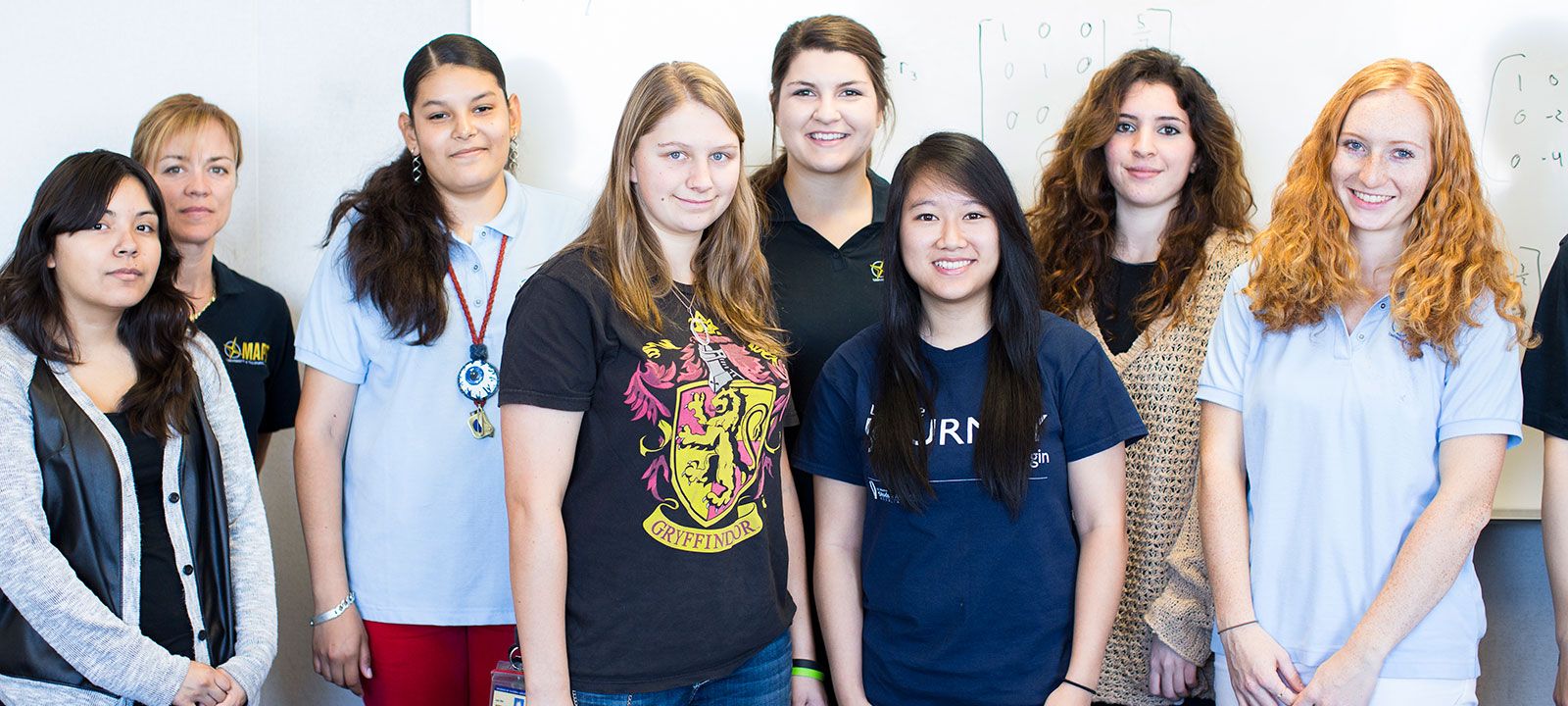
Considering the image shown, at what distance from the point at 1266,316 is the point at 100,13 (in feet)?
9.09

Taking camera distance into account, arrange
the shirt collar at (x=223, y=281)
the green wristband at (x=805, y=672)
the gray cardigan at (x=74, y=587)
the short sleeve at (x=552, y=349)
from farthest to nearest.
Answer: the shirt collar at (x=223, y=281) → the green wristband at (x=805, y=672) → the gray cardigan at (x=74, y=587) → the short sleeve at (x=552, y=349)

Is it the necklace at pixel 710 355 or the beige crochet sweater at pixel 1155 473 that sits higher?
the necklace at pixel 710 355

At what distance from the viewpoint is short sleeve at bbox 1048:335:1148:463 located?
61.8 inches

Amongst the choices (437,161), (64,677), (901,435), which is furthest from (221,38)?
(901,435)

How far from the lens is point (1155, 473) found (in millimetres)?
1854

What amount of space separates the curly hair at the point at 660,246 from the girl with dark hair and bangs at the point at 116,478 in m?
0.85

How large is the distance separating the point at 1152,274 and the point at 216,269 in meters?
2.02

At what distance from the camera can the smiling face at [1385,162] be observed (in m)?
1.59

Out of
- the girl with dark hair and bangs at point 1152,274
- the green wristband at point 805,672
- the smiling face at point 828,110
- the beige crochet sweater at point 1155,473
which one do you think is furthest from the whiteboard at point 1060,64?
the green wristband at point 805,672

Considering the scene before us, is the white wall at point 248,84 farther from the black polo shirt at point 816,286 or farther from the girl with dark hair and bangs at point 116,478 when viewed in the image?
the black polo shirt at point 816,286

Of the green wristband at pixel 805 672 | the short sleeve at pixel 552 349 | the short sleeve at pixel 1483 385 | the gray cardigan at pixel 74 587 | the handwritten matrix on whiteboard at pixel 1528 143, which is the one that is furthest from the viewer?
the handwritten matrix on whiteboard at pixel 1528 143

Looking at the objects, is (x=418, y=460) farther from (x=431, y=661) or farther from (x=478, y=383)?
(x=431, y=661)

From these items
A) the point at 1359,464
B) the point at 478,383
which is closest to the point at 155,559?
the point at 478,383

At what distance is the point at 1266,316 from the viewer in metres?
1.64
